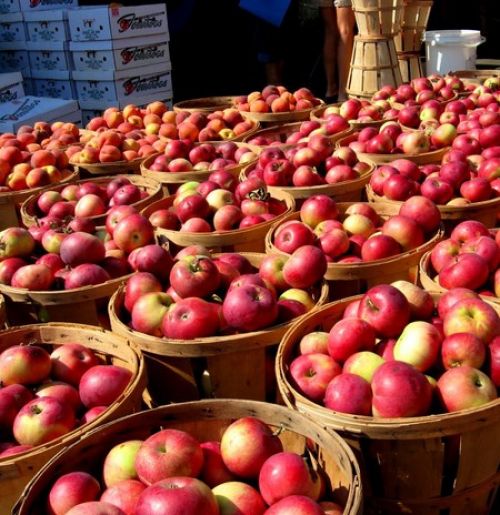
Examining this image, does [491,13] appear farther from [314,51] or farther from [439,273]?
[439,273]

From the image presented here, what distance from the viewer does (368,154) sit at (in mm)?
4133

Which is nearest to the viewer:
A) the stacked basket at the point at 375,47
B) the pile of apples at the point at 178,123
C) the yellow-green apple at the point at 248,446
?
the yellow-green apple at the point at 248,446

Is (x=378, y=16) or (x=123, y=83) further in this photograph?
(x=123, y=83)

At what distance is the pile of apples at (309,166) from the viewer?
12.1ft

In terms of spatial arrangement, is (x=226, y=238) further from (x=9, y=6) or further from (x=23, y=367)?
(x=9, y=6)

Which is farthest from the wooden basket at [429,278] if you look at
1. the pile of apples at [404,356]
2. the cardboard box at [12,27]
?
the cardboard box at [12,27]

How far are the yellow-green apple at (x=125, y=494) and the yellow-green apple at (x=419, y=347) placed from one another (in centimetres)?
91

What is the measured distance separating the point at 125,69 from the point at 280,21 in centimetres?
204

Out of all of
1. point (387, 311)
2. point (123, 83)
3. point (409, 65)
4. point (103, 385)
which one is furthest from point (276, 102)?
point (103, 385)

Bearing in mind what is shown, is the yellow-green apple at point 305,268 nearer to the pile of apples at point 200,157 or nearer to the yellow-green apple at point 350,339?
the yellow-green apple at point 350,339

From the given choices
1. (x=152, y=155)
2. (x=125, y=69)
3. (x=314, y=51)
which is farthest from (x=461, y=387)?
(x=314, y=51)

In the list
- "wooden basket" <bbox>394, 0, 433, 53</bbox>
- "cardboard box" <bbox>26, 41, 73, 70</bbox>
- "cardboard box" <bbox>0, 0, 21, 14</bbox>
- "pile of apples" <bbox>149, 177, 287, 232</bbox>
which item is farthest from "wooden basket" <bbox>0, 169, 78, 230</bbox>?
"cardboard box" <bbox>0, 0, 21, 14</bbox>

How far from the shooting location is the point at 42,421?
76.1 inches

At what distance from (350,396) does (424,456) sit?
0.85ft
